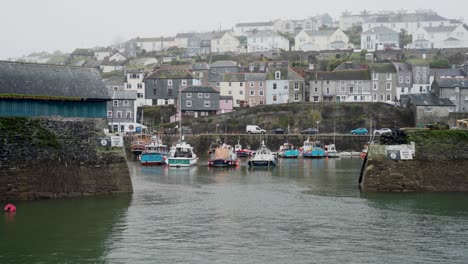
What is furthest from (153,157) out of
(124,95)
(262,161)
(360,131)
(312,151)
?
(360,131)

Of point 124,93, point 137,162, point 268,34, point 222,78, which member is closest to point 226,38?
point 268,34

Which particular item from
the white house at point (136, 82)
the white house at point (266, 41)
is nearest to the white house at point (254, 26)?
the white house at point (266, 41)

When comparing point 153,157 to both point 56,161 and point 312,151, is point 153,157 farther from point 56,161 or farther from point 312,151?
point 56,161

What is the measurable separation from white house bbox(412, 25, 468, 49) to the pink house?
154 feet

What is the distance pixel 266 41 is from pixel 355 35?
16.5 m

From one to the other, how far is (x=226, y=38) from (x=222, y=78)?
3927 cm

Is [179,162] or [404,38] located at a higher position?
[404,38]

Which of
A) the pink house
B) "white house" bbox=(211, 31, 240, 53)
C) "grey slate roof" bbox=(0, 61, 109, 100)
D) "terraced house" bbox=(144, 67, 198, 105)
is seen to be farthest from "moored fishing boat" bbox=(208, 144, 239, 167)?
"white house" bbox=(211, 31, 240, 53)

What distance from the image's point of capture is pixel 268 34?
13000 cm

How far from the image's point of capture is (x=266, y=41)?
130 metres

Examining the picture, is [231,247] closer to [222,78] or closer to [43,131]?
[43,131]

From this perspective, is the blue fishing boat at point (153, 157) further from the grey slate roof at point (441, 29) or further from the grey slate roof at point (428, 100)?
the grey slate roof at point (441, 29)

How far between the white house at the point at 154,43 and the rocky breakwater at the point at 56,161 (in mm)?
115107

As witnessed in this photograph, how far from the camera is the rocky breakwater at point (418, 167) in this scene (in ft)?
120
